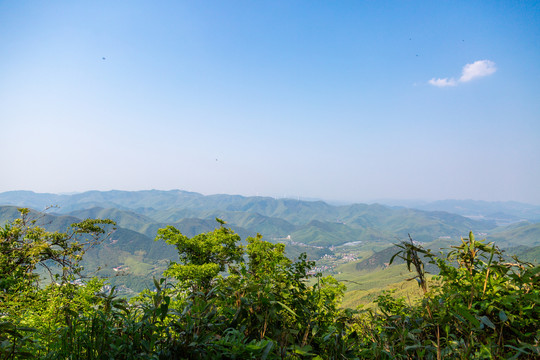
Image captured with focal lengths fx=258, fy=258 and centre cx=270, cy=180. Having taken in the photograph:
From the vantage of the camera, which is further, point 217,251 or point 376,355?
point 217,251

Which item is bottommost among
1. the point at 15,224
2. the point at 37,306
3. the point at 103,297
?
the point at 37,306

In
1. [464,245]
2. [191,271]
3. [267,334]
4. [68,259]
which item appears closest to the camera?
[267,334]

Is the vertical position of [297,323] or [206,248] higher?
[297,323]

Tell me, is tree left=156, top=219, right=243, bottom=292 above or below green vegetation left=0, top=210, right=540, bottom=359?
below

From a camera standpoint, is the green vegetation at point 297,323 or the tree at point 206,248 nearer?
the green vegetation at point 297,323

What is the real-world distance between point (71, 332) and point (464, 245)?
3.05 meters

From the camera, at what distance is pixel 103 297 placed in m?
1.89

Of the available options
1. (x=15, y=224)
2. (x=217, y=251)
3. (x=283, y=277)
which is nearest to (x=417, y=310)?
(x=283, y=277)

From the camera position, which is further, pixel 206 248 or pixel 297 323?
pixel 206 248

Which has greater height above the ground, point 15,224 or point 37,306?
point 15,224

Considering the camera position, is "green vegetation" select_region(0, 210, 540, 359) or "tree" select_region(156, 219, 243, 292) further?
"tree" select_region(156, 219, 243, 292)

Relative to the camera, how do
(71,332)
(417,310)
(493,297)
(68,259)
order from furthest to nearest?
(68,259) < (417,310) < (493,297) < (71,332)

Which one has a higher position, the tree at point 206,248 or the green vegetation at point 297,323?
the green vegetation at point 297,323

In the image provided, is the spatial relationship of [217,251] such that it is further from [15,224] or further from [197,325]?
[197,325]
